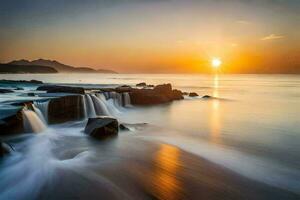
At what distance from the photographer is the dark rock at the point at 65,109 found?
1570 centimetres

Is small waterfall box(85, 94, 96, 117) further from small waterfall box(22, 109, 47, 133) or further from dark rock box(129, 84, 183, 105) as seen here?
dark rock box(129, 84, 183, 105)

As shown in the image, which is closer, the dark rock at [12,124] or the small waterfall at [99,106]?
the dark rock at [12,124]

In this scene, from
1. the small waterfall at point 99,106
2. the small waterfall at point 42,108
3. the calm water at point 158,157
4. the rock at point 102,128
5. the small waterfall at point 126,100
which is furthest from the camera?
the small waterfall at point 126,100

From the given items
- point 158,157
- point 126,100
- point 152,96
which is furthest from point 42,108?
point 152,96

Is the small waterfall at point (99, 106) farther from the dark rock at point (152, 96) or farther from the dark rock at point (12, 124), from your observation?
the dark rock at point (12, 124)

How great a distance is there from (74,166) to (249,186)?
212 inches

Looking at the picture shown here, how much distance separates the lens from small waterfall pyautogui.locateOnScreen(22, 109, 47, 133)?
490 inches

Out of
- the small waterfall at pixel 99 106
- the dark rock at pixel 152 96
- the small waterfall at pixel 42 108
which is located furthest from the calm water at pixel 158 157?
the dark rock at pixel 152 96

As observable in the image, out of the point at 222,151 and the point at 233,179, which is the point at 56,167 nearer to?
the point at 233,179

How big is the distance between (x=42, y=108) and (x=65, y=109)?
170 centimetres

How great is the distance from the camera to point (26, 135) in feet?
38.8

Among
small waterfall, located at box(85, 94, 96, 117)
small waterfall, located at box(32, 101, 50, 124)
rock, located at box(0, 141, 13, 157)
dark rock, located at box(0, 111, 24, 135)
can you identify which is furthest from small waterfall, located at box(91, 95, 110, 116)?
rock, located at box(0, 141, 13, 157)

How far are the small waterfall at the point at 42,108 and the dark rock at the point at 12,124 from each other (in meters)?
2.36

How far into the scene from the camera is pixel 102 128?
1240cm
